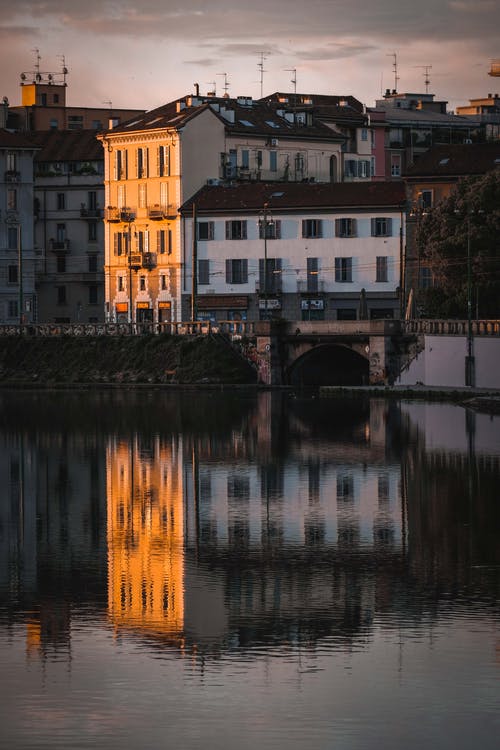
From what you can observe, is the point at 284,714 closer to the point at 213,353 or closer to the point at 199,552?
the point at 199,552

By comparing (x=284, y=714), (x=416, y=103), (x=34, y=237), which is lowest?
(x=284, y=714)

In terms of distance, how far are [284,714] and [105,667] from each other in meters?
3.84

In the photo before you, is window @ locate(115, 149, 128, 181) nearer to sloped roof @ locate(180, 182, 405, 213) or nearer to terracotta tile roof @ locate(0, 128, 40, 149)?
sloped roof @ locate(180, 182, 405, 213)

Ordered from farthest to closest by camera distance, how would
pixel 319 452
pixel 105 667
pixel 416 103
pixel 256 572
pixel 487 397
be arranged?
pixel 416 103 < pixel 487 397 < pixel 319 452 < pixel 256 572 < pixel 105 667

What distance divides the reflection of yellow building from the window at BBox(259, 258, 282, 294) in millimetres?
56390

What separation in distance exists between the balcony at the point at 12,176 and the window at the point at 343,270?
3033cm

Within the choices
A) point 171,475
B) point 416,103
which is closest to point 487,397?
point 171,475

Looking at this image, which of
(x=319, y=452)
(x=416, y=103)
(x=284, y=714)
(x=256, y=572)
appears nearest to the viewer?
(x=284, y=714)

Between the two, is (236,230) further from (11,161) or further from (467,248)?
(467,248)

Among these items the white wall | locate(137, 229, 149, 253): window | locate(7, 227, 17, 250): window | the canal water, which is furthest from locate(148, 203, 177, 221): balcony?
the canal water

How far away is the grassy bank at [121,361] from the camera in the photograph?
107 metres

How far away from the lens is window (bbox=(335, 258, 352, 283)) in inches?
4648

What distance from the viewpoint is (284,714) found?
25.8 m

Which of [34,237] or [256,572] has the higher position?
[34,237]
